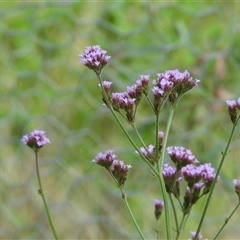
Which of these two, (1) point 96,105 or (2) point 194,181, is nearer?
(2) point 194,181

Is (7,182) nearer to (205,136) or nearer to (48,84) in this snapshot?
(48,84)

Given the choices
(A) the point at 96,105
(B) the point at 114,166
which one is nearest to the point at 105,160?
(B) the point at 114,166

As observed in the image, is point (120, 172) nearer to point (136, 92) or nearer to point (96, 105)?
point (136, 92)

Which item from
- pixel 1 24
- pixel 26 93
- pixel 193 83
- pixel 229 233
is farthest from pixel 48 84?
pixel 193 83

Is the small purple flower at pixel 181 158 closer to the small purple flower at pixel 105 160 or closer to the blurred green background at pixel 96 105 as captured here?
the small purple flower at pixel 105 160

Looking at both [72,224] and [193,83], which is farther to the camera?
[72,224]

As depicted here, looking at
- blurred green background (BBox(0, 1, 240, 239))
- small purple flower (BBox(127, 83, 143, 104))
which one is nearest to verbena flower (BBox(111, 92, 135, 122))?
small purple flower (BBox(127, 83, 143, 104))
